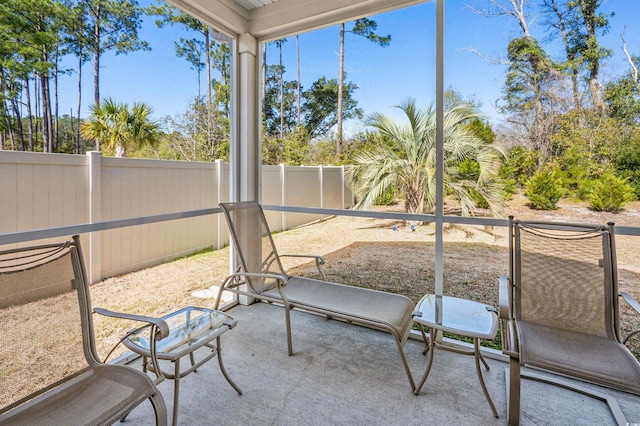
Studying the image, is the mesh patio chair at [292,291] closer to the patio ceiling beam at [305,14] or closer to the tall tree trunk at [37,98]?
the tall tree trunk at [37,98]

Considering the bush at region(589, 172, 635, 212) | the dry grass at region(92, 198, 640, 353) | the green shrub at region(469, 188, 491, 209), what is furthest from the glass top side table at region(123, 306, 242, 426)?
Answer: the bush at region(589, 172, 635, 212)

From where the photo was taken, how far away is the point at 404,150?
2.87 meters

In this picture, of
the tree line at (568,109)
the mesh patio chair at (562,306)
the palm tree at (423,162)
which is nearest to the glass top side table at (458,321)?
the mesh patio chair at (562,306)

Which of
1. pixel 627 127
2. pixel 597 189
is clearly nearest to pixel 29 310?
pixel 597 189

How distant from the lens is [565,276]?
7.00 feet

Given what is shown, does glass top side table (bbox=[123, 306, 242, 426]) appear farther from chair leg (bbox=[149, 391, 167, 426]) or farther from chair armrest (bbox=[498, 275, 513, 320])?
chair armrest (bbox=[498, 275, 513, 320])

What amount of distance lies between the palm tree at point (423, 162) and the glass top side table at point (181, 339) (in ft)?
5.45

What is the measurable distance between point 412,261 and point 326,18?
2403mm

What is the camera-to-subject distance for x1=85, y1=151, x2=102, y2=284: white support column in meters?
2.26

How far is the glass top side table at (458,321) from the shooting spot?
1.87 m

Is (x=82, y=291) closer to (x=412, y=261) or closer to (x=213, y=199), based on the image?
(x=213, y=199)

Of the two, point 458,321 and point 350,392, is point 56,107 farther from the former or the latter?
point 458,321

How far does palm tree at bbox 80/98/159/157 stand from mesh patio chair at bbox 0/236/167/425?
0.97 metres

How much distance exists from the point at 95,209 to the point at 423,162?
259 centimetres
